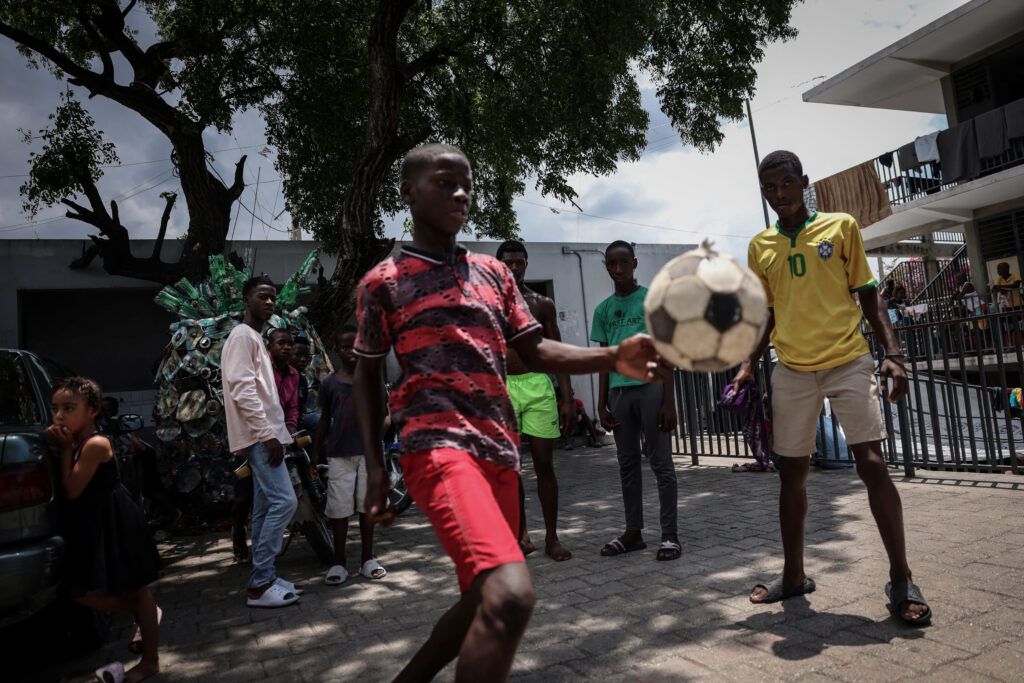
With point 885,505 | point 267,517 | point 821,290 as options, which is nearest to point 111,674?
point 267,517

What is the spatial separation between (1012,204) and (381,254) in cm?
1436

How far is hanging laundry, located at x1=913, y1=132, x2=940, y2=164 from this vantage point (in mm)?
15680

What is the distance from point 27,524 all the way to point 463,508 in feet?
8.19

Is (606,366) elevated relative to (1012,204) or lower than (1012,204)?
lower

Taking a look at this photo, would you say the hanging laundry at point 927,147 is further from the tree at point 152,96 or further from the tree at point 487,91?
the tree at point 152,96

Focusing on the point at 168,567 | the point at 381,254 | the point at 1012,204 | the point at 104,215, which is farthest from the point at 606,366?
the point at 1012,204

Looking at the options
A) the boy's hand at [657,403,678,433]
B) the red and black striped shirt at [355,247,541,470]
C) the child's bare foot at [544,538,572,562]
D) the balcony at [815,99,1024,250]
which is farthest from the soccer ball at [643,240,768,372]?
the balcony at [815,99,1024,250]

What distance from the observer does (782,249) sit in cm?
361

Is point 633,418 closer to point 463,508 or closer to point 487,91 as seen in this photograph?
point 463,508

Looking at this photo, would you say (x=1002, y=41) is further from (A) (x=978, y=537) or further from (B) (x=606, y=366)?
(B) (x=606, y=366)

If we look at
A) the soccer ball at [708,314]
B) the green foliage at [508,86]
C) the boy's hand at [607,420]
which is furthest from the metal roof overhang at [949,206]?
the soccer ball at [708,314]

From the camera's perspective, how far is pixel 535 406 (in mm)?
5027

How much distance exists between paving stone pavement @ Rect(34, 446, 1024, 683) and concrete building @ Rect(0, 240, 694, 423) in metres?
9.01

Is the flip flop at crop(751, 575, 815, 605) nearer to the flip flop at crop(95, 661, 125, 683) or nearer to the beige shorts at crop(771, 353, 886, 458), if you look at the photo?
the beige shorts at crop(771, 353, 886, 458)
